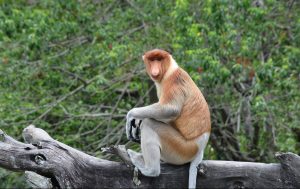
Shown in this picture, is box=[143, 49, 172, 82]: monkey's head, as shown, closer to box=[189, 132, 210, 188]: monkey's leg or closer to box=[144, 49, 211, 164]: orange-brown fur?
box=[144, 49, 211, 164]: orange-brown fur

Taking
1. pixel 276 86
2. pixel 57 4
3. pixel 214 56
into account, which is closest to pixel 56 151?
pixel 214 56

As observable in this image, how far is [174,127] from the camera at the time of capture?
16.1 ft

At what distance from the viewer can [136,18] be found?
27.6 feet

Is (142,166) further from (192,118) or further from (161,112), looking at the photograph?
(192,118)

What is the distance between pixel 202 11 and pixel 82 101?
203cm

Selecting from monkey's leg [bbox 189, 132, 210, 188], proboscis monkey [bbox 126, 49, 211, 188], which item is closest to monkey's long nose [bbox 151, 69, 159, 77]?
proboscis monkey [bbox 126, 49, 211, 188]

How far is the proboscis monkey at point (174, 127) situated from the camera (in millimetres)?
4738

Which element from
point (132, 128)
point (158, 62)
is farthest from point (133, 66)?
point (132, 128)

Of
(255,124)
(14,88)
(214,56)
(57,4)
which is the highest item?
(57,4)

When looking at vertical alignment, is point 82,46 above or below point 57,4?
below

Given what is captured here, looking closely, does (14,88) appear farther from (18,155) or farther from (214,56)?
(18,155)

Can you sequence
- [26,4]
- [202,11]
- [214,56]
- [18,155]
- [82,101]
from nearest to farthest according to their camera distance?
[18,155], [214,56], [202,11], [82,101], [26,4]

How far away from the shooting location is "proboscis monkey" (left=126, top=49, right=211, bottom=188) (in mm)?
4738

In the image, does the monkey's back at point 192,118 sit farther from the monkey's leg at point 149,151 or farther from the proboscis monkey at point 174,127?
the monkey's leg at point 149,151
